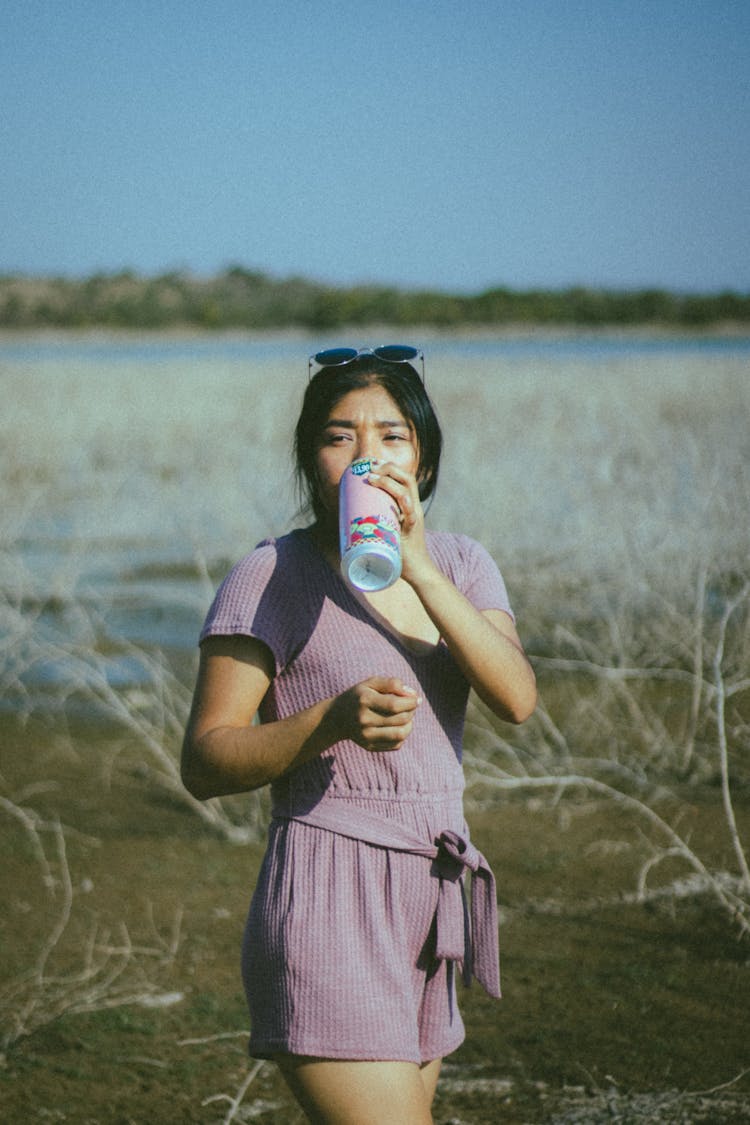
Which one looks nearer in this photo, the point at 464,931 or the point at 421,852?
the point at 421,852

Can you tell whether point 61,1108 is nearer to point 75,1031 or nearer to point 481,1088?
point 75,1031

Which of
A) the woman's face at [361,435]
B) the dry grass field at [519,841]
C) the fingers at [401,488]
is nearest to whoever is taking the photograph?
the fingers at [401,488]

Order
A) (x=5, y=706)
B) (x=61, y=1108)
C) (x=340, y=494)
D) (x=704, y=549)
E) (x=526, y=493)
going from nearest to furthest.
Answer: (x=340, y=494) → (x=61, y=1108) → (x=704, y=549) → (x=5, y=706) → (x=526, y=493)

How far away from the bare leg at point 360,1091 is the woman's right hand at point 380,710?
17.7 inches

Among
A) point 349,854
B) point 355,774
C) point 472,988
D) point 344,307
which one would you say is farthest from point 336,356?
point 344,307

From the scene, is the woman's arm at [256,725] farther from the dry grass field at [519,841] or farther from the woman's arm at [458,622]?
the dry grass field at [519,841]

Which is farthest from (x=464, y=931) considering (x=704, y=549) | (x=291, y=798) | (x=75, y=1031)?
(x=704, y=549)

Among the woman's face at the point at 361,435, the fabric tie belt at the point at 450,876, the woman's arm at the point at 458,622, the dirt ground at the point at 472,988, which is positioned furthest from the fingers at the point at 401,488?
the dirt ground at the point at 472,988

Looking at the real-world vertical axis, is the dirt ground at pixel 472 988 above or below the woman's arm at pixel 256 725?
below

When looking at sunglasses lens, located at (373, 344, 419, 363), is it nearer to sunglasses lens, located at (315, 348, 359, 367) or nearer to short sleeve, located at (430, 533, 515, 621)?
sunglasses lens, located at (315, 348, 359, 367)

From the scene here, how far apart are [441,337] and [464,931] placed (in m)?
81.3

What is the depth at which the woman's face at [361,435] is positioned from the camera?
74.0 inches

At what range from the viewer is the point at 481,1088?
10.1 feet

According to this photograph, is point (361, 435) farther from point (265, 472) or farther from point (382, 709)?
point (265, 472)
